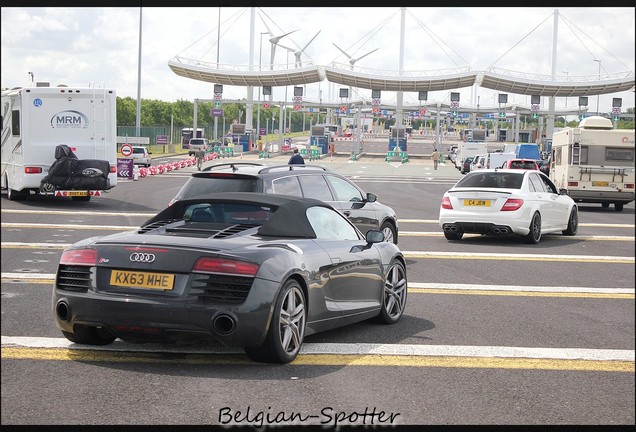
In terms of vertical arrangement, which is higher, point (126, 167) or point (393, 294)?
point (393, 294)

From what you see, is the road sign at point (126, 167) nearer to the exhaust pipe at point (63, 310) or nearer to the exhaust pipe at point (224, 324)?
the exhaust pipe at point (63, 310)

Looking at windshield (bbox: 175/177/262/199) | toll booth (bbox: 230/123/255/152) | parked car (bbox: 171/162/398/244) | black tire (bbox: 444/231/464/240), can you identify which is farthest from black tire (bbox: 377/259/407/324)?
toll booth (bbox: 230/123/255/152)

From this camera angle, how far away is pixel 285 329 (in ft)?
24.3

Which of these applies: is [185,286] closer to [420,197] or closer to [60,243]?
[60,243]

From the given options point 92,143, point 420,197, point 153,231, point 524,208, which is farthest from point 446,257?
point 420,197

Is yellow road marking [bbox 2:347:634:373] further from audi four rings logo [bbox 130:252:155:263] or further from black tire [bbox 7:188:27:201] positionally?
black tire [bbox 7:188:27:201]

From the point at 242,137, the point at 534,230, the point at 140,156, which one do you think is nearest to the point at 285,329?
the point at 534,230

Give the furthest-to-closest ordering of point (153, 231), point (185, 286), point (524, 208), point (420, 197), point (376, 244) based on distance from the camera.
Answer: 1. point (420, 197)
2. point (524, 208)
3. point (376, 244)
4. point (153, 231)
5. point (185, 286)

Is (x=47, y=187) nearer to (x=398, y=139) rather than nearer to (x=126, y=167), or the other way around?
(x=126, y=167)

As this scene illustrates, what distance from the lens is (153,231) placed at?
802 cm

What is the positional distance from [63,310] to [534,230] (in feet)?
41.7

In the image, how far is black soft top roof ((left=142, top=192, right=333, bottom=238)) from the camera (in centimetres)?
814

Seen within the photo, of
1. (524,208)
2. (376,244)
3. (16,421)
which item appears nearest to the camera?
(16,421)

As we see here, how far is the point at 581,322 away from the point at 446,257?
6.25 meters
